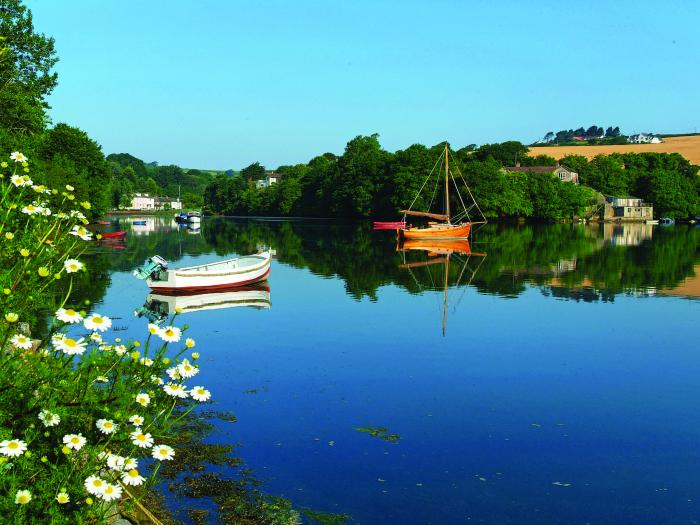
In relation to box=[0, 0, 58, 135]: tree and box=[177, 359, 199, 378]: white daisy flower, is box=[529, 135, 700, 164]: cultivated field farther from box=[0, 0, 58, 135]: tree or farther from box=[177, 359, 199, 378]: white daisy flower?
box=[177, 359, 199, 378]: white daisy flower

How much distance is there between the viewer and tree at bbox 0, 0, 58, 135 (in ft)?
117

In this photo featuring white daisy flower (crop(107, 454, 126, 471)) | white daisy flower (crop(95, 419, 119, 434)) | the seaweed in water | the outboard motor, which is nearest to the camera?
white daisy flower (crop(107, 454, 126, 471))

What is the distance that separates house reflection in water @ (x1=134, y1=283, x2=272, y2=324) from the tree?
13866 millimetres

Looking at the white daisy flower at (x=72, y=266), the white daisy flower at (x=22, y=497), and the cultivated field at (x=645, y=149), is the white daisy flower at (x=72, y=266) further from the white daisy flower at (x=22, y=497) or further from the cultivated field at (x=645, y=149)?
the cultivated field at (x=645, y=149)

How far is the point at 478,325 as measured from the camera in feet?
80.2

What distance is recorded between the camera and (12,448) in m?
4.97

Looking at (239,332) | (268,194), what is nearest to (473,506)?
(239,332)

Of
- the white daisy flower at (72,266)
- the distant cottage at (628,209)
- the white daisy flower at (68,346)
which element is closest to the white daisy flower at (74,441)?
the white daisy flower at (68,346)

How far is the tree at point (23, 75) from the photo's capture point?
35.6 meters

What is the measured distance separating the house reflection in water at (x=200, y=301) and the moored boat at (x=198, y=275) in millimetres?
348

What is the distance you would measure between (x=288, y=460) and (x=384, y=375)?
20.1 feet

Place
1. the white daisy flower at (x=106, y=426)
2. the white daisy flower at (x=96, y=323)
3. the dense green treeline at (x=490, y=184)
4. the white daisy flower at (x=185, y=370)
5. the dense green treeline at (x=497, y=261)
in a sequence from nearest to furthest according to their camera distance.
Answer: the white daisy flower at (x=106, y=426), the white daisy flower at (x=96, y=323), the white daisy flower at (x=185, y=370), the dense green treeline at (x=497, y=261), the dense green treeline at (x=490, y=184)

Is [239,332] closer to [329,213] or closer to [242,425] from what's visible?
[242,425]

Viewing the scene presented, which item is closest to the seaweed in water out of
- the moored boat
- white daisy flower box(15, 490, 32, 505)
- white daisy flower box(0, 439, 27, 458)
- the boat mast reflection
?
white daisy flower box(0, 439, 27, 458)
